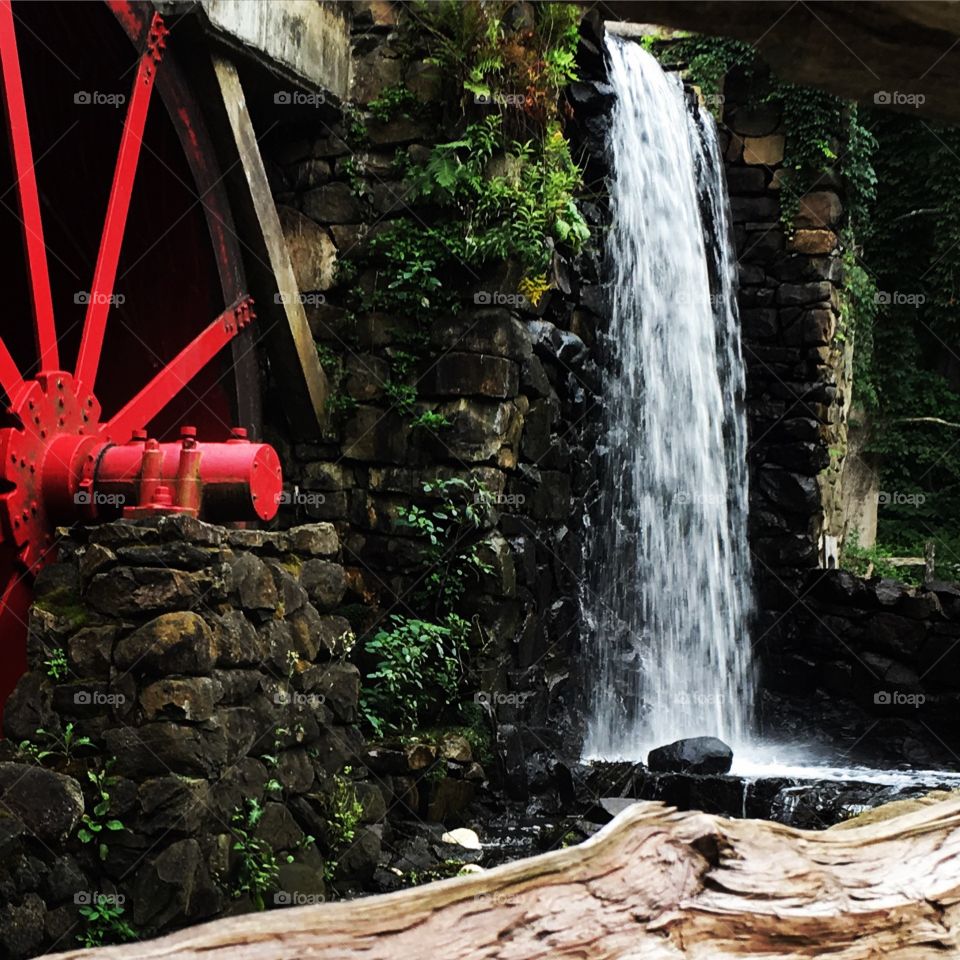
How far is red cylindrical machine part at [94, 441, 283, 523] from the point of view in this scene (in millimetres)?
5391

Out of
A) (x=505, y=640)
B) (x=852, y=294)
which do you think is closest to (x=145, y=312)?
(x=505, y=640)

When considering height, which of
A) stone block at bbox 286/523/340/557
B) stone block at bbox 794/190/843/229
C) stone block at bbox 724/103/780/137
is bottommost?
stone block at bbox 286/523/340/557

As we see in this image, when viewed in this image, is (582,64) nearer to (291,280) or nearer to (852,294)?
(291,280)

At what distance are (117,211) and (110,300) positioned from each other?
0.47m

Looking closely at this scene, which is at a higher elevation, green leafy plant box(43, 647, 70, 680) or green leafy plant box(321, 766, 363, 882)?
green leafy plant box(43, 647, 70, 680)

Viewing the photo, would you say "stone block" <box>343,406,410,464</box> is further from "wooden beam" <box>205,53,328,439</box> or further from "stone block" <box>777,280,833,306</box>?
"stone block" <box>777,280,833,306</box>

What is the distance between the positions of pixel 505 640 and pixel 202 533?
108 inches

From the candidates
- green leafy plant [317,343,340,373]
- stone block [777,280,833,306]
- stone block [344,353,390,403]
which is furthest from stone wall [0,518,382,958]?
stone block [777,280,833,306]

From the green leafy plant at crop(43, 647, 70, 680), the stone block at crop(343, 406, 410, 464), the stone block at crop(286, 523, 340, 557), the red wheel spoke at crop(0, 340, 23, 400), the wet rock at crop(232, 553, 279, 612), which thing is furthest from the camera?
the stone block at crop(343, 406, 410, 464)

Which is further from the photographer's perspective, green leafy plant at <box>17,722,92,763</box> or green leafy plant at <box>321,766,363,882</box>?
green leafy plant at <box>321,766,363,882</box>

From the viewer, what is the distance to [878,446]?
581 inches

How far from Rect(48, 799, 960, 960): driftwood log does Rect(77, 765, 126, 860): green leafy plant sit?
290cm

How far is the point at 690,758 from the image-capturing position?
751 cm

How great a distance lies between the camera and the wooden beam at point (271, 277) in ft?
22.7
